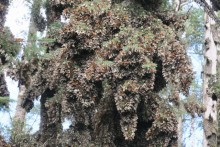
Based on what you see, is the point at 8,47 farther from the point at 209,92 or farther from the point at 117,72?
the point at 209,92

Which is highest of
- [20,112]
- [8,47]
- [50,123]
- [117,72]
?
[8,47]

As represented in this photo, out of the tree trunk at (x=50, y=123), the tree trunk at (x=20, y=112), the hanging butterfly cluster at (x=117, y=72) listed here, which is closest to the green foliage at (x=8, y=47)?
the hanging butterfly cluster at (x=117, y=72)

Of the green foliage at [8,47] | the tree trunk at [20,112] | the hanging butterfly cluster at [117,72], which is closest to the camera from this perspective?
the green foliage at [8,47]

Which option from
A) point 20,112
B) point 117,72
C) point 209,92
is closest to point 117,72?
point 117,72

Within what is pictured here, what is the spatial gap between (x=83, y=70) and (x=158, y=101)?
70.0 inches

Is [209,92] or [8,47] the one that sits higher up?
[8,47]

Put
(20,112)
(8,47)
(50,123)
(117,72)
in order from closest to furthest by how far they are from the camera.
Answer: (8,47), (117,72), (50,123), (20,112)

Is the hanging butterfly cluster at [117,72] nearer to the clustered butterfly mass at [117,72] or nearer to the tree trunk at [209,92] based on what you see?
the clustered butterfly mass at [117,72]

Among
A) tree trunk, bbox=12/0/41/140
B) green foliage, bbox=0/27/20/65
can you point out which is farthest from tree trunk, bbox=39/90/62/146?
green foliage, bbox=0/27/20/65

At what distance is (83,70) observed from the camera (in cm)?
866

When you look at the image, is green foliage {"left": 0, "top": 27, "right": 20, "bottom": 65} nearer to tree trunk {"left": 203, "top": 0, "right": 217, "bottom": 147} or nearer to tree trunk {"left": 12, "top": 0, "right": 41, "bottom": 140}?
tree trunk {"left": 203, "top": 0, "right": 217, "bottom": 147}

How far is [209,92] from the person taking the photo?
8.78 meters

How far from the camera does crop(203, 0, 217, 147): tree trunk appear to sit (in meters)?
8.18

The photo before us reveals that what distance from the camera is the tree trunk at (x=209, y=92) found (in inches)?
322
